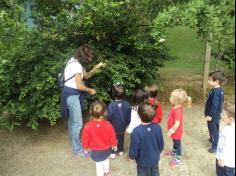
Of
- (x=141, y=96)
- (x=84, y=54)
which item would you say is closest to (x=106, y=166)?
(x=141, y=96)

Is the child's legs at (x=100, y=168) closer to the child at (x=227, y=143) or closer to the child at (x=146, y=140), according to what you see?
the child at (x=146, y=140)

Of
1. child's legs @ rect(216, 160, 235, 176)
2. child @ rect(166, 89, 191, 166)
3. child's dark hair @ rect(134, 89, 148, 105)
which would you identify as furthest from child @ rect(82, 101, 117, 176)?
child's legs @ rect(216, 160, 235, 176)

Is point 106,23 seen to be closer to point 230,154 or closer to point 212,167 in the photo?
point 212,167

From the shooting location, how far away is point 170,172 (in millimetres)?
5102

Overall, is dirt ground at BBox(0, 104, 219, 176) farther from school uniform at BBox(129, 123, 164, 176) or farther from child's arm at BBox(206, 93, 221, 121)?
school uniform at BBox(129, 123, 164, 176)

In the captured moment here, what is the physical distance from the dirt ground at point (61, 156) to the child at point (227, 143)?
0.96 metres

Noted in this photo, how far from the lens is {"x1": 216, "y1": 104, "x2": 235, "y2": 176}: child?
388 cm

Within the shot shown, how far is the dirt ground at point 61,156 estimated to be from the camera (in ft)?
17.0

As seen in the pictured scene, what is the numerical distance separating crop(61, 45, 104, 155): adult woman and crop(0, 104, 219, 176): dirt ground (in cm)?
42

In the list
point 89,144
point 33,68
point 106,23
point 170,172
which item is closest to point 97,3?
point 106,23

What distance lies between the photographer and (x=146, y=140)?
4.07 meters

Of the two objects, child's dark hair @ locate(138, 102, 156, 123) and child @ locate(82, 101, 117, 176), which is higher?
child's dark hair @ locate(138, 102, 156, 123)

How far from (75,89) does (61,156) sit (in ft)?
3.53

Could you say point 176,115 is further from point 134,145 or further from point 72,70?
point 72,70
